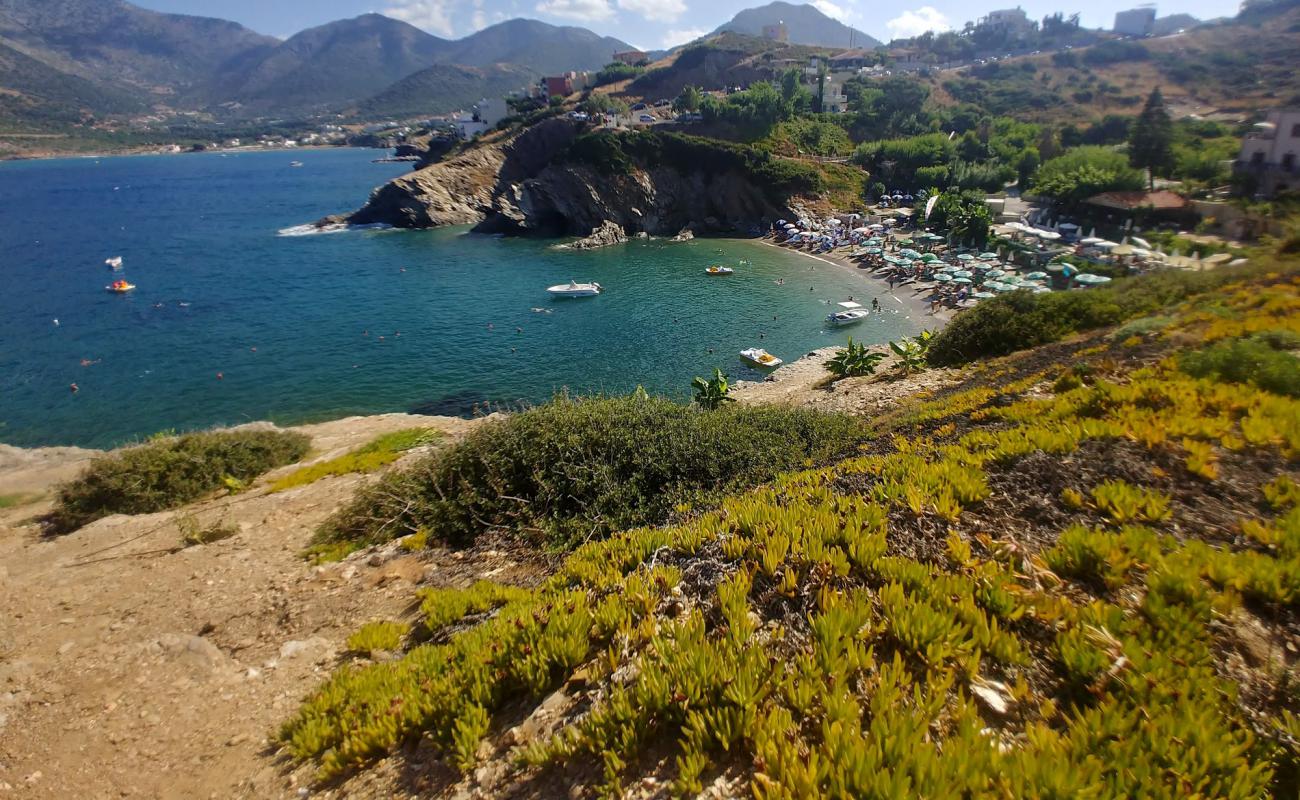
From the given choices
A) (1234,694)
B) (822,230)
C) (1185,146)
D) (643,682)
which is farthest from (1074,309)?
(1185,146)

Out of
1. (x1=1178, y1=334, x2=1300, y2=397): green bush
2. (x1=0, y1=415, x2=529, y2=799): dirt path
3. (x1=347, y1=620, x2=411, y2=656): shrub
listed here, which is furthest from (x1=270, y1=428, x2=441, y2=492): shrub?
Result: (x1=1178, y1=334, x2=1300, y2=397): green bush

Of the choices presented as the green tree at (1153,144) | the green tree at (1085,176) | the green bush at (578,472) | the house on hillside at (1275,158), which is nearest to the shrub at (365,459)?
the green bush at (578,472)

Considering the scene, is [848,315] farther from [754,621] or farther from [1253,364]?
[754,621]

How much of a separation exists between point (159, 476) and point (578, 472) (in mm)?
16458

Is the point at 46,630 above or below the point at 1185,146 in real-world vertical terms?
below

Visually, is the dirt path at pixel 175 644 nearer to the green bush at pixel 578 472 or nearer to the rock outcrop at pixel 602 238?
the green bush at pixel 578 472

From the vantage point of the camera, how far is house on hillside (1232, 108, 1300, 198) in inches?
1989

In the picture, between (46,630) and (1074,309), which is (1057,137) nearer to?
(1074,309)

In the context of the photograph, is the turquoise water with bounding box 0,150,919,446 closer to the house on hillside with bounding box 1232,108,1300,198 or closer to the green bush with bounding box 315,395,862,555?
the green bush with bounding box 315,395,862,555

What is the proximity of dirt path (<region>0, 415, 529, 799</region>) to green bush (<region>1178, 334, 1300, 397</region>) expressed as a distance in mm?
11263

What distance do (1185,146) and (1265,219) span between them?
32.2 meters

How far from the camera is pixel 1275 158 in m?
52.0

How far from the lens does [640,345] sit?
39969 millimetres

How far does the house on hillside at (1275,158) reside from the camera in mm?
50531
